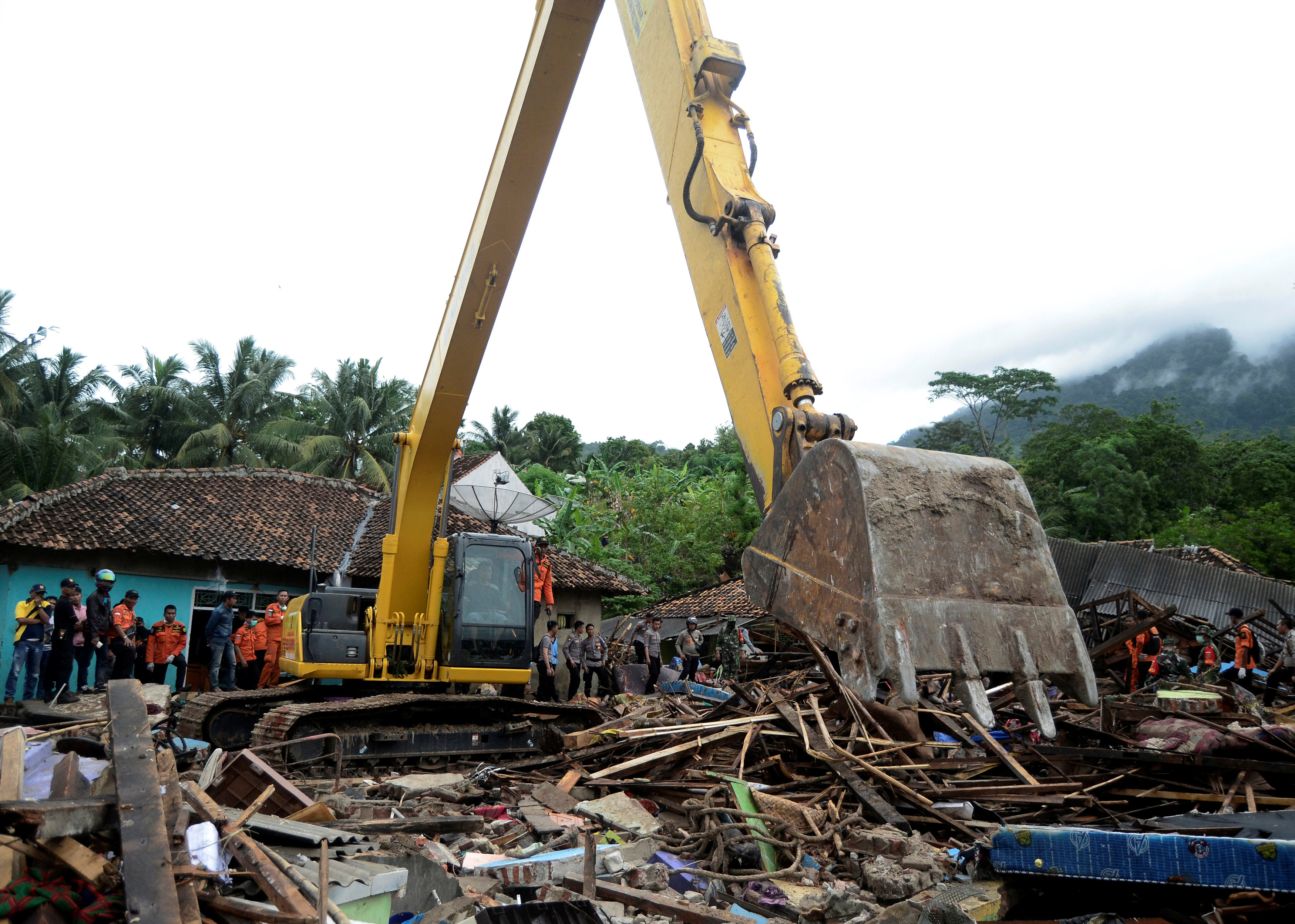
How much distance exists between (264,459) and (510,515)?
2102cm

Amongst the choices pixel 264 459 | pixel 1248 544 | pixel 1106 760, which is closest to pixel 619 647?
pixel 1106 760

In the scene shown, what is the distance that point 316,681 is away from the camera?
902 cm

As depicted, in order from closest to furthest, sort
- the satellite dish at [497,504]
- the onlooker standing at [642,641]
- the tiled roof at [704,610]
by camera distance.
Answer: the satellite dish at [497,504], the onlooker standing at [642,641], the tiled roof at [704,610]

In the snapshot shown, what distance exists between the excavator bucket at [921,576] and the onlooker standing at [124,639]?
11096 mm

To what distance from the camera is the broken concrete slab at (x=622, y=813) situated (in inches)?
233

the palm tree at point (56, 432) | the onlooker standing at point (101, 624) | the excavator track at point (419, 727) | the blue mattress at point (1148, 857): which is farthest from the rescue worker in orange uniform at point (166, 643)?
the palm tree at point (56, 432)

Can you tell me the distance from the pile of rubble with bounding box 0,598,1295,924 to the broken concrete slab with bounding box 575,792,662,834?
30mm

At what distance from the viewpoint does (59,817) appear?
3.00m

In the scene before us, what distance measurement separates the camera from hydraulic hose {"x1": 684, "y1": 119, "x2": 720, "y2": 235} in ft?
14.1

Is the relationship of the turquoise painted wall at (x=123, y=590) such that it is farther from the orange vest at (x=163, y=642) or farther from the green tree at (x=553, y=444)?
the green tree at (x=553, y=444)

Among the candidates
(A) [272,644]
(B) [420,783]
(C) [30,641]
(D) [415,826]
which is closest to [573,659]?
(A) [272,644]

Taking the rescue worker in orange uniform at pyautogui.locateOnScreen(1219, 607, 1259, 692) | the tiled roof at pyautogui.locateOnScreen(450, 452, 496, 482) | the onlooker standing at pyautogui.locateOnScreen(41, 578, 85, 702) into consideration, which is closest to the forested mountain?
A: the tiled roof at pyautogui.locateOnScreen(450, 452, 496, 482)

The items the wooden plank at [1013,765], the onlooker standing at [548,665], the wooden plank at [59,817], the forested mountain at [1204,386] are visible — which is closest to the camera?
the wooden plank at [59,817]

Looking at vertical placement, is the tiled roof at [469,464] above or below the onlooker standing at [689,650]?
above
